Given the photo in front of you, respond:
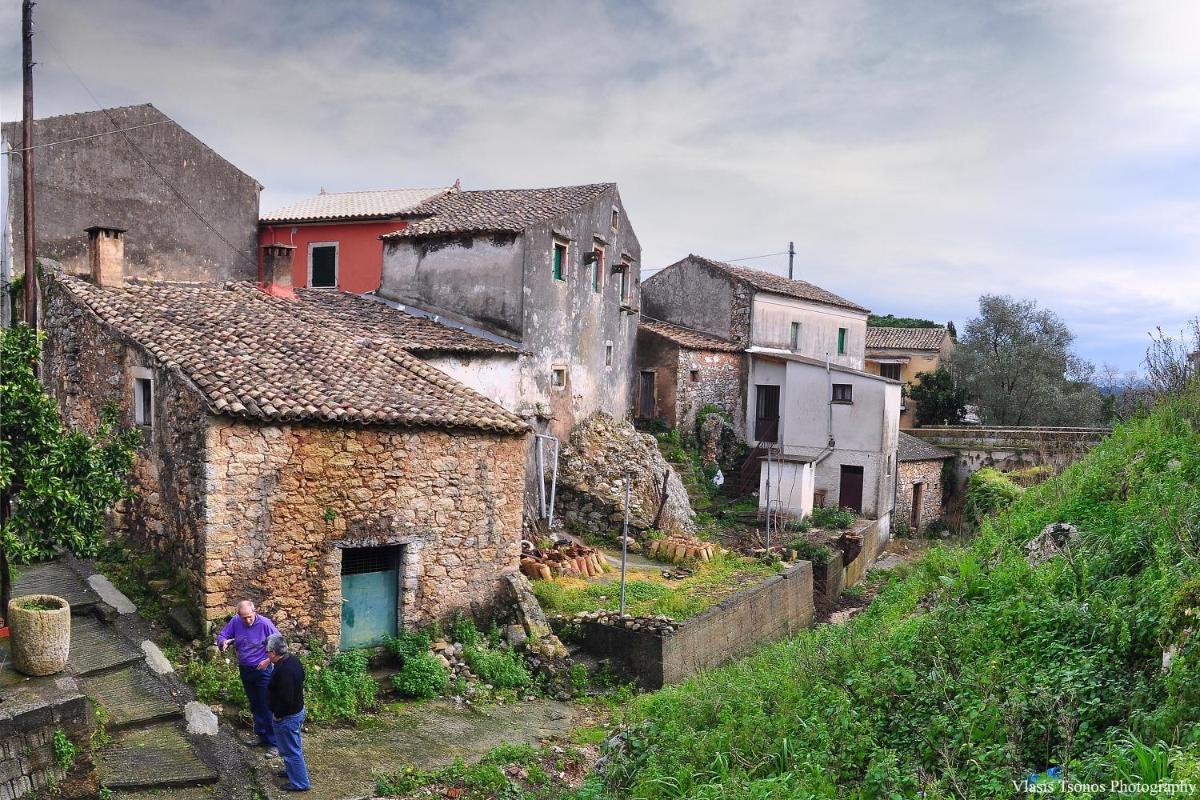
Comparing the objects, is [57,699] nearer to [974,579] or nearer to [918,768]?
[918,768]

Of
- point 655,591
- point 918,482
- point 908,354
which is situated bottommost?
point 655,591

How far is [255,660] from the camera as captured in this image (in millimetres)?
8844

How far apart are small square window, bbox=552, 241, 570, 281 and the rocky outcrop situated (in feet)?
13.5

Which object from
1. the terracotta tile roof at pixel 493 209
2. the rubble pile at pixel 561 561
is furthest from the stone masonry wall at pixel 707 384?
the rubble pile at pixel 561 561

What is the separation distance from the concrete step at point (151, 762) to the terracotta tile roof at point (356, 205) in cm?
1660

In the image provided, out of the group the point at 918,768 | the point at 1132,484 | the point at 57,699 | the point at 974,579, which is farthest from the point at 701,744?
the point at 57,699

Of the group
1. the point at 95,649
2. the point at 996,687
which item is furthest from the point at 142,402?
the point at 996,687

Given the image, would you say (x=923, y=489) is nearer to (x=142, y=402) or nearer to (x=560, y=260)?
(x=560, y=260)

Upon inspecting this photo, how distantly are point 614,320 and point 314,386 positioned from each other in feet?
43.9

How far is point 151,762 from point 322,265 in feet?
59.9

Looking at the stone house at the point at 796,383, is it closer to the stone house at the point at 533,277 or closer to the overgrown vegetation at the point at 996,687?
the stone house at the point at 533,277

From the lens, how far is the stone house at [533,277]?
18.9 metres

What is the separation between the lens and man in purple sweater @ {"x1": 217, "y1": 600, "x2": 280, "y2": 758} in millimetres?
8836

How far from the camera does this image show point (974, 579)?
8062 mm
